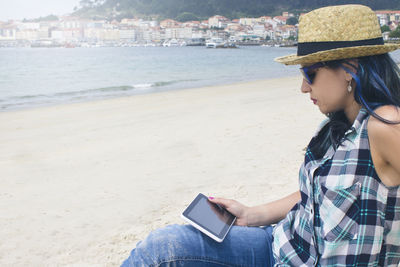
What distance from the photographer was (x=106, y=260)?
2.85m

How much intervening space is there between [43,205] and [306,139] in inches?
135

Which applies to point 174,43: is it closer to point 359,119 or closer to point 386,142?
point 359,119

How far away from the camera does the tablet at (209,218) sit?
5.28 feet

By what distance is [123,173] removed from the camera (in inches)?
192

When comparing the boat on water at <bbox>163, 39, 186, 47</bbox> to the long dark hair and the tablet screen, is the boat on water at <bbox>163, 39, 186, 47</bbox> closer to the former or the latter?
the tablet screen

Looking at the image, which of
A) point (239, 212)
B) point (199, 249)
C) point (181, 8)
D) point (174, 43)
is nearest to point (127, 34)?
point (174, 43)

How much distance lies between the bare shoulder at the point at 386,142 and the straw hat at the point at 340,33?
0.67 feet

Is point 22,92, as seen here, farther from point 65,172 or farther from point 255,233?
point 255,233

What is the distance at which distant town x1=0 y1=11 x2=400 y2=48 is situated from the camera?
12356 cm

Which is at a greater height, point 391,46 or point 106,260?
point 391,46

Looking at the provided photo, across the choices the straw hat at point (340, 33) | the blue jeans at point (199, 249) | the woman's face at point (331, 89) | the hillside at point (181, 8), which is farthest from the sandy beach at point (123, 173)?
the hillside at point (181, 8)

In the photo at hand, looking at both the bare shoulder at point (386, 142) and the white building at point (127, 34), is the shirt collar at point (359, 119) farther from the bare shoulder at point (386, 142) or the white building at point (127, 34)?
the white building at point (127, 34)

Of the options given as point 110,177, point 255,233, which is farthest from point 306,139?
point 255,233

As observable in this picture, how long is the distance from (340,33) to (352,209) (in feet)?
1.83
